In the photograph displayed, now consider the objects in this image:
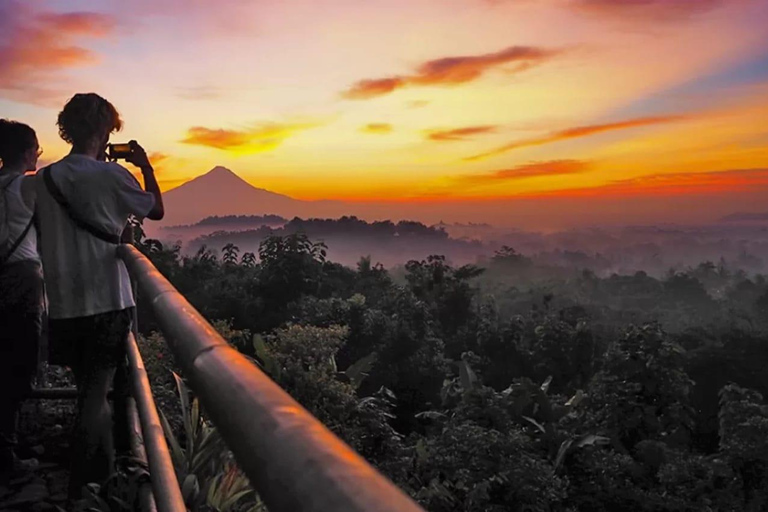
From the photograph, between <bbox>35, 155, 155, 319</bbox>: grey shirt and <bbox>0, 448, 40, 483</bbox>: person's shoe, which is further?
<bbox>0, 448, 40, 483</bbox>: person's shoe

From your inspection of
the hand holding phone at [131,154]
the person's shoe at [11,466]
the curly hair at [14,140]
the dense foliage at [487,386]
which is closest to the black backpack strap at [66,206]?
the hand holding phone at [131,154]

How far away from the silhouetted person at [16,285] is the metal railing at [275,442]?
2065 mm

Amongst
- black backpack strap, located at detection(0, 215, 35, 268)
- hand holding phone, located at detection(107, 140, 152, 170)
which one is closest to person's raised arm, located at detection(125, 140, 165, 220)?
hand holding phone, located at detection(107, 140, 152, 170)

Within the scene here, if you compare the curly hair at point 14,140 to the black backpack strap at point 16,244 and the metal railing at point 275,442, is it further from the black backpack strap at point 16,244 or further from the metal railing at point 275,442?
the metal railing at point 275,442

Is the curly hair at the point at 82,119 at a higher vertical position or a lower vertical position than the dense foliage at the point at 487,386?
higher

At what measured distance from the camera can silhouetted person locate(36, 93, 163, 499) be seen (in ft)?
6.70

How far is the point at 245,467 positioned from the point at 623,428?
10878mm

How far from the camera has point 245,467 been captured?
0.49 m

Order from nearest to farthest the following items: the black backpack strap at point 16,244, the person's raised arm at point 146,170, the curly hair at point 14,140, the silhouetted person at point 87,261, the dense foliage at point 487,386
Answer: the silhouetted person at point 87,261 < the person's raised arm at point 146,170 < the curly hair at point 14,140 < the black backpack strap at point 16,244 < the dense foliage at point 487,386

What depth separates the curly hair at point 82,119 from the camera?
208 cm

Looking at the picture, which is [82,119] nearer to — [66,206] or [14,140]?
[66,206]

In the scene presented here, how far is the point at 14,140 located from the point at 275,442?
2.50m

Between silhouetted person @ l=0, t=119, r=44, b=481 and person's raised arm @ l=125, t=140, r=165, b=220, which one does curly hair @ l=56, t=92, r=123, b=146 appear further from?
silhouetted person @ l=0, t=119, r=44, b=481

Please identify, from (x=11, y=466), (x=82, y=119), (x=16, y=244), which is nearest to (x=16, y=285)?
(x=16, y=244)
